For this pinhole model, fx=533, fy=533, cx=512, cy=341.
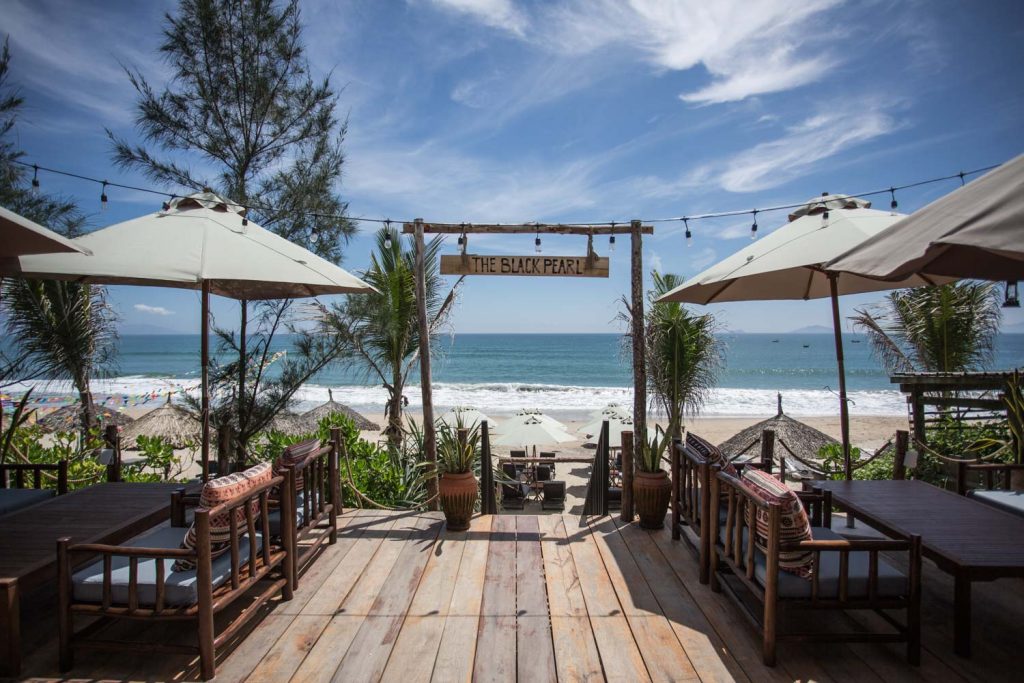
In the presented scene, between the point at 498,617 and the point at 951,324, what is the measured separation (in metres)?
9.18

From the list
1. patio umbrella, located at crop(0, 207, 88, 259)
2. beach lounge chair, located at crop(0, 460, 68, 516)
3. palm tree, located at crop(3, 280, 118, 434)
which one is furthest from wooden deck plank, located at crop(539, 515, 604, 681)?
palm tree, located at crop(3, 280, 118, 434)

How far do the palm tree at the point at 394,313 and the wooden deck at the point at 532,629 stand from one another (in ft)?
11.9

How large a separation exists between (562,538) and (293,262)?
2.71 m

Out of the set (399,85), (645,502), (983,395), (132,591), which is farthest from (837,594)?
(399,85)

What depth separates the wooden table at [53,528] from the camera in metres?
2.13

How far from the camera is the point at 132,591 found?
2139 millimetres

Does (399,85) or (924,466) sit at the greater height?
(399,85)

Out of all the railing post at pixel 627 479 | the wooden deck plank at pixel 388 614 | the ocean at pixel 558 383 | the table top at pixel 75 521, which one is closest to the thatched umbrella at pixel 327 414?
the ocean at pixel 558 383

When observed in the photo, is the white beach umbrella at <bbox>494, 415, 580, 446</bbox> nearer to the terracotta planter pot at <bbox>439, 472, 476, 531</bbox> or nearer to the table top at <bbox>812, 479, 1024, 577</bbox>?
the terracotta planter pot at <bbox>439, 472, 476, 531</bbox>

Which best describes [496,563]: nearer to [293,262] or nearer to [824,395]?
→ [293,262]

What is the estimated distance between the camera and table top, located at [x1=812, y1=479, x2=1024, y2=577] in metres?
2.34

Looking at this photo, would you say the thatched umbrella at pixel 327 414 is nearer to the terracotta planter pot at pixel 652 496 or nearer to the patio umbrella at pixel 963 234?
the terracotta planter pot at pixel 652 496

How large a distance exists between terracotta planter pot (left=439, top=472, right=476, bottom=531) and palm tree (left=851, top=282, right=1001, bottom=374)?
7629mm

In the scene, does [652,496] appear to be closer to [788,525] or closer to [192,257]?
[788,525]
